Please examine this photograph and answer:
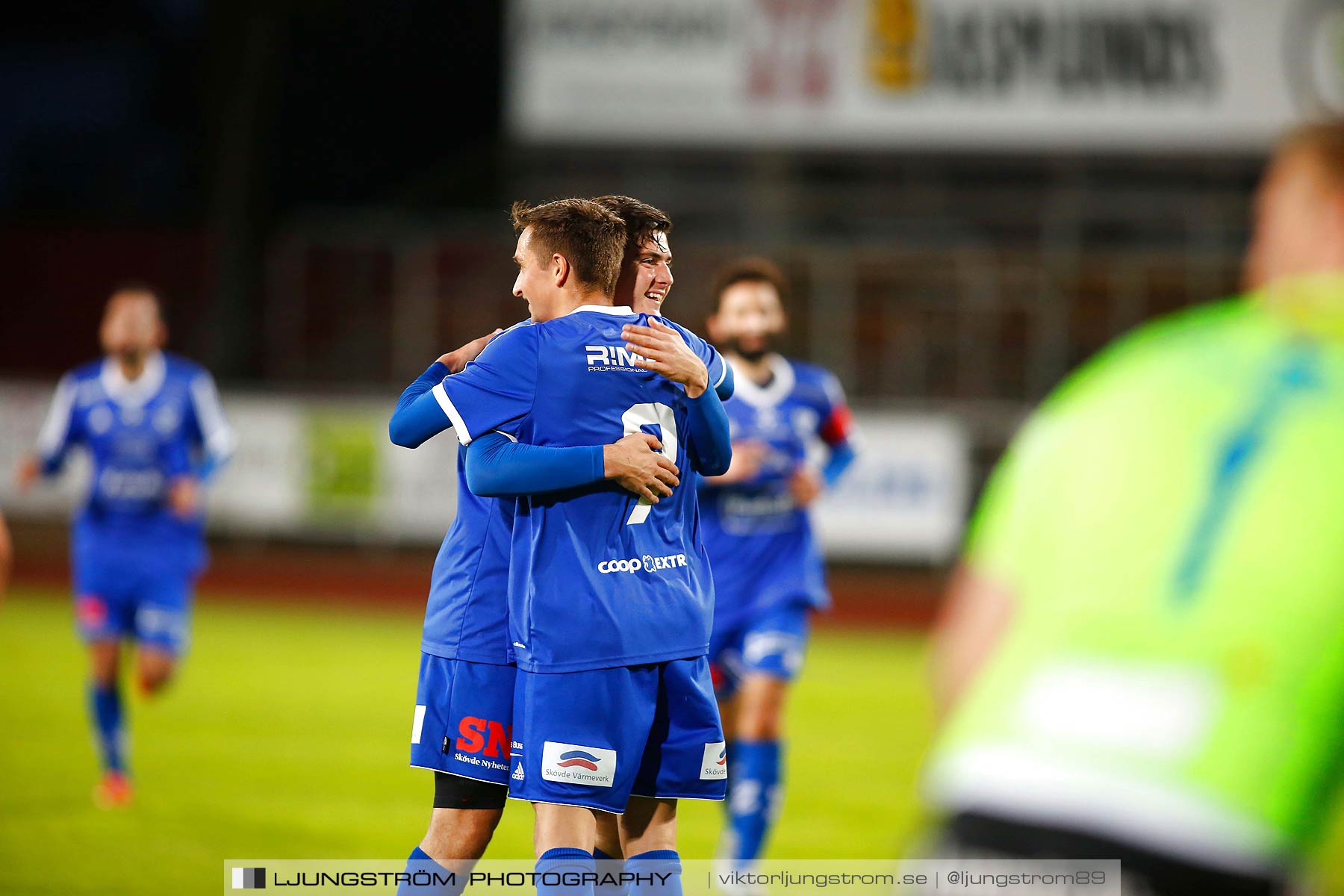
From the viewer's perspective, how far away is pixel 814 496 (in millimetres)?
6934

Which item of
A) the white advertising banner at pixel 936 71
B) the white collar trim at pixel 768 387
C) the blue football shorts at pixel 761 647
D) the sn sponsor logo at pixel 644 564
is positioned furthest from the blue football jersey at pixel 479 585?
the white advertising banner at pixel 936 71

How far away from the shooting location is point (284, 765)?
884 centimetres

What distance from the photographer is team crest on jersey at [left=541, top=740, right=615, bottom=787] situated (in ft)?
12.5

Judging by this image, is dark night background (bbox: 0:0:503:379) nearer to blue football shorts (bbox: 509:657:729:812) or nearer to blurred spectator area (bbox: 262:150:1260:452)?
blurred spectator area (bbox: 262:150:1260:452)

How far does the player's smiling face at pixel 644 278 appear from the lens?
420cm

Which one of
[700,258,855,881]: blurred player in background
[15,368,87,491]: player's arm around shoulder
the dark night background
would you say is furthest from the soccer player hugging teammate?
the dark night background

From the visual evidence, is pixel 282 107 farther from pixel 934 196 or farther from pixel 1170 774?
pixel 1170 774

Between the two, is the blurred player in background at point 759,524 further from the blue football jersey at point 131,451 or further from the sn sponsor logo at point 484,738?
the blue football jersey at point 131,451

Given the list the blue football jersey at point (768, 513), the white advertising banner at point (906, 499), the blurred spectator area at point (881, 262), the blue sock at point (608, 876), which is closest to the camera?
the blue sock at point (608, 876)

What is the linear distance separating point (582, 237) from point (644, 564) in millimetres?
831

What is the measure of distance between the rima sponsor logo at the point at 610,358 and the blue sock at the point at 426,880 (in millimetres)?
1381

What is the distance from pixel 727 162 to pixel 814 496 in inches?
646

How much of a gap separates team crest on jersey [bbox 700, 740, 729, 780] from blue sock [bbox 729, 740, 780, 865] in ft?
7.02

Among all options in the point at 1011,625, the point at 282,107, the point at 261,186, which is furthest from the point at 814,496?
the point at 282,107
